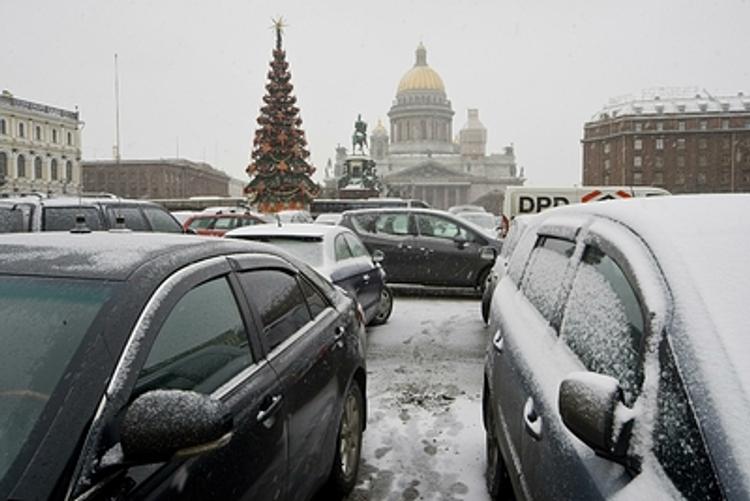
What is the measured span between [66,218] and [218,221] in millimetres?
7736

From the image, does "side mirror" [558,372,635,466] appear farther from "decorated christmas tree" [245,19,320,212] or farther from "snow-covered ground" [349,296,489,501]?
"decorated christmas tree" [245,19,320,212]

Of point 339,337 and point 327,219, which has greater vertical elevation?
point 327,219

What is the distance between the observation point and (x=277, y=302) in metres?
3.05

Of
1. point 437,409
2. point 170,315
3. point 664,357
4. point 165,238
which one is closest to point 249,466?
point 170,315

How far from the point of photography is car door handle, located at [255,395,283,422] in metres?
2.40

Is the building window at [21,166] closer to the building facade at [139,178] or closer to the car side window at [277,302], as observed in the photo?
the building facade at [139,178]

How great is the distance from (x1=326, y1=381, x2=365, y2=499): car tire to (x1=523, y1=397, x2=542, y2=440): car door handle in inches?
52.2

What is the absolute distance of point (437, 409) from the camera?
5.56 metres

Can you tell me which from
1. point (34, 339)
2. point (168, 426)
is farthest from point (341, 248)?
point (168, 426)

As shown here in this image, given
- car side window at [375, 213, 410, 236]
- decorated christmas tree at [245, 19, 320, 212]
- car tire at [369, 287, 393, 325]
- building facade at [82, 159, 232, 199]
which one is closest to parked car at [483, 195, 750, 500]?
car tire at [369, 287, 393, 325]

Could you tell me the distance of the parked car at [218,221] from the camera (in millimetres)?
15562

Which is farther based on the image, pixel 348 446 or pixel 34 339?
pixel 348 446

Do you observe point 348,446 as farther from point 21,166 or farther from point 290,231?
point 21,166

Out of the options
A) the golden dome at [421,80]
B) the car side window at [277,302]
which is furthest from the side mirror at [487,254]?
the golden dome at [421,80]
